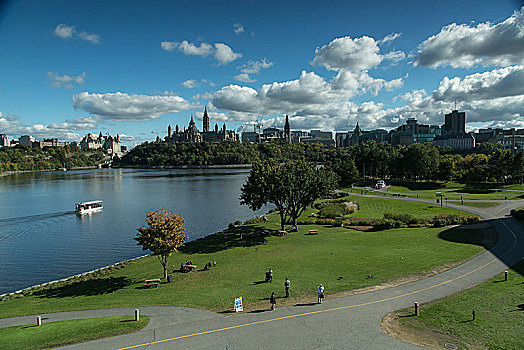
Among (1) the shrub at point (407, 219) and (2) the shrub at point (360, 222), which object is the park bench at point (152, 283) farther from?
(1) the shrub at point (407, 219)

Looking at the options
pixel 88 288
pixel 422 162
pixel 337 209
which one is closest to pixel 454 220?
pixel 337 209

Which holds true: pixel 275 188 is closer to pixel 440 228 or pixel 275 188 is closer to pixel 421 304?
pixel 440 228

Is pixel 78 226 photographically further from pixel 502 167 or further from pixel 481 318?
pixel 502 167

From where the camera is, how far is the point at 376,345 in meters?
15.2

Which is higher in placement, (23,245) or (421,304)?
(421,304)

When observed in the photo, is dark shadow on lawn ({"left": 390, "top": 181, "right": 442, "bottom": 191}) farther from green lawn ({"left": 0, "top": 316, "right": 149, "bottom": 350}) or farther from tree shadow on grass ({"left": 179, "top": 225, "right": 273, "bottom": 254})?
green lawn ({"left": 0, "top": 316, "right": 149, "bottom": 350})

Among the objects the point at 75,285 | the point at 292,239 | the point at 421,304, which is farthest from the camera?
the point at 292,239

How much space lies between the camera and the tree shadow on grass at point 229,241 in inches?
1505

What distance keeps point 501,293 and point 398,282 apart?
20.2 feet

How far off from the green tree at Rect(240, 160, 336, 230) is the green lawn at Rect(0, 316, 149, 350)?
25.8 meters

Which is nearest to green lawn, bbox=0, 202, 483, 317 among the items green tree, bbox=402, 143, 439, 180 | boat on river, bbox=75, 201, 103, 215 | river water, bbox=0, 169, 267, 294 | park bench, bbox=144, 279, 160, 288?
park bench, bbox=144, 279, 160, 288

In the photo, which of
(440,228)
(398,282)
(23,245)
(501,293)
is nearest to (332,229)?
(440,228)

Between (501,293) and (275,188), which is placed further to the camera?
(275,188)

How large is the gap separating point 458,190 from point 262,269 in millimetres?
64851
